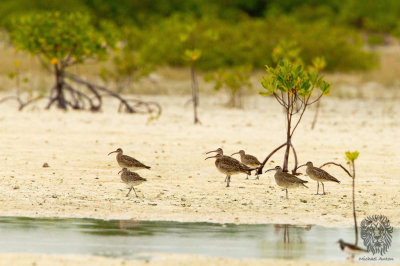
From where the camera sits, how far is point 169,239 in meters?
8.14

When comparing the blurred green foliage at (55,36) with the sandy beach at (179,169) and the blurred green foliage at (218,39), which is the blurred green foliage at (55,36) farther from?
the blurred green foliage at (218,39)

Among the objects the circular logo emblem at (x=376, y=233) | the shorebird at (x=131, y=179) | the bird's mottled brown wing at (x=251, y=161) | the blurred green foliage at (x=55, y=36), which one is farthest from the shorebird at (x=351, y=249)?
the blurred green foliage at (x=55, y=36)

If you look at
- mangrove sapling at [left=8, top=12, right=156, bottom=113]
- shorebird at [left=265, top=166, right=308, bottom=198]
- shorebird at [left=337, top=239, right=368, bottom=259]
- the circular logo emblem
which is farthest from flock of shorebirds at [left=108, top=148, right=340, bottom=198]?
mangrove sapling at [left=8, top=12, right=156, bottom=113]

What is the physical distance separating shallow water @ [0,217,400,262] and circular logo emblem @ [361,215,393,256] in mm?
83

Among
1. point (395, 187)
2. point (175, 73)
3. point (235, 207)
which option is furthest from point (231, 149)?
point (175, 73)

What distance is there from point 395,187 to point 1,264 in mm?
5781

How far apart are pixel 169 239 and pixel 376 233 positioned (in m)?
2.01

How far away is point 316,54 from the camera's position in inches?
1271

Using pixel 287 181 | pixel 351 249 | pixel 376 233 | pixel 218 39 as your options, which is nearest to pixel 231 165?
pixel 287 181

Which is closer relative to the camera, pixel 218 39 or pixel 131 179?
pixel 131 179

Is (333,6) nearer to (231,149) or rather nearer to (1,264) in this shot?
(231,149)

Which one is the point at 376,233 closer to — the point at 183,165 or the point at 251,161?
the point at 251,161

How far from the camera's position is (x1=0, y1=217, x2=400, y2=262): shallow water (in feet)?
25.1

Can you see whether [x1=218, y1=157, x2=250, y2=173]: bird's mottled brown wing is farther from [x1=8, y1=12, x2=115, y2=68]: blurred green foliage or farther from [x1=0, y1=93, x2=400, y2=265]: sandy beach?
[x1=8, y1=12, x2=115, y2=68]: blurred green foliage
